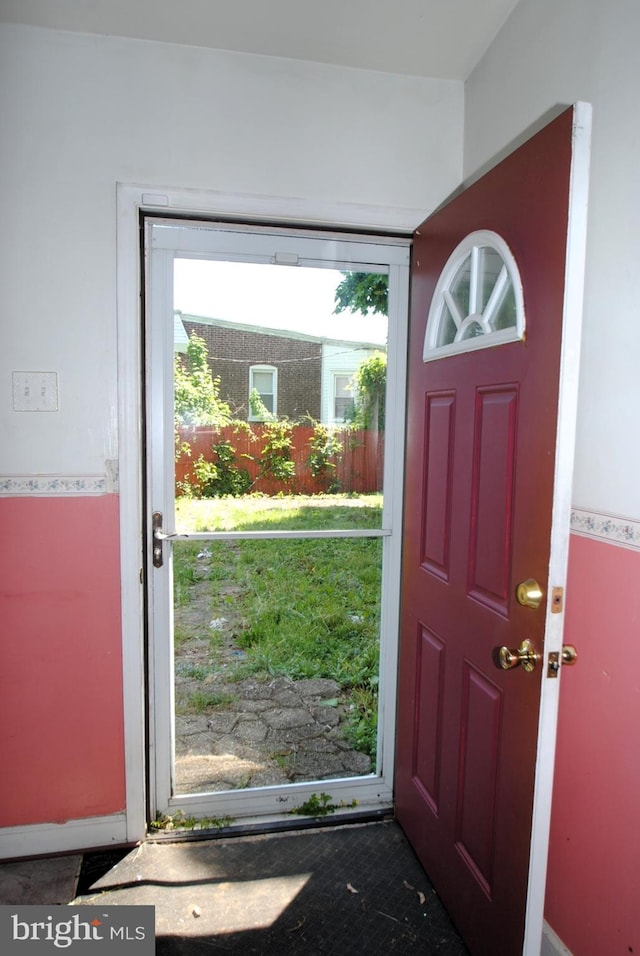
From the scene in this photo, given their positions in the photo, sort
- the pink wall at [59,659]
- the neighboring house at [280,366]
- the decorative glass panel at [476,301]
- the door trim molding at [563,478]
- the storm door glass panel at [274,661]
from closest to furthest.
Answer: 1. the door trim molding at [563,478]
2. the decorative glass panel at [476,301]
3. the pink wall at [59,659]
4. the neighboring house at [280,366]
5. the storm door glass panel at [274,661]

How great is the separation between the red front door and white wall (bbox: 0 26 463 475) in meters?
0.48

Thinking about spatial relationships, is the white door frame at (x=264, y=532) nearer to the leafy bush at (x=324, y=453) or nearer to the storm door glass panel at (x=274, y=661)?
the storm door glass panel at (x=274, y=661)

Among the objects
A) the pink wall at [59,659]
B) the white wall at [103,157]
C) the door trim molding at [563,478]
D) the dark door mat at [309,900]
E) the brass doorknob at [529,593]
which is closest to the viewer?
the door trim molding at [563,478]

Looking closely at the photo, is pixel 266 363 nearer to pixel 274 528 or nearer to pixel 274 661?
pixel 274 528

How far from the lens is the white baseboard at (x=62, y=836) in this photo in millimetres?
1862

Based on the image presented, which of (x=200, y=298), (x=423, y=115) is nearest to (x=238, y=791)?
(x=200, y=298)

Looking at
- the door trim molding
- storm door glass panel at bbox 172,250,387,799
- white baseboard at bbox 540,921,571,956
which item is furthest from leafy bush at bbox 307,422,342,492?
white baseboard at bbox 540,921,571,956

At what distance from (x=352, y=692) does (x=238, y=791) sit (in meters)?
0.55

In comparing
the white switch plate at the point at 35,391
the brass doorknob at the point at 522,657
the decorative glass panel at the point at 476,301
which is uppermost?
the decorative glass panel at the point at 476,301

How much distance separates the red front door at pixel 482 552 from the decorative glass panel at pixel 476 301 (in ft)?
0.06

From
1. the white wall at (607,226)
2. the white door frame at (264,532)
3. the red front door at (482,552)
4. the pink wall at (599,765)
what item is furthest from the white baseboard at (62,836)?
the white wall at (607,226)

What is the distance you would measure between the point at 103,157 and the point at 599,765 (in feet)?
7.18

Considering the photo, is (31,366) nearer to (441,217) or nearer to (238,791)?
(441,217)

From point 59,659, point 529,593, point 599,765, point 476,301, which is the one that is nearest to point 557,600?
point 529,593
